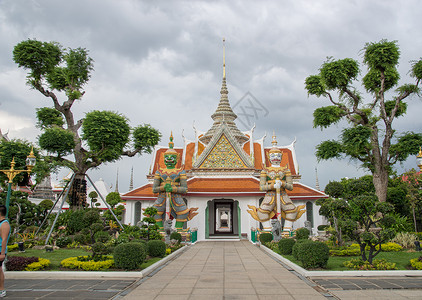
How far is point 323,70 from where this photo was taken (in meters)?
15.5

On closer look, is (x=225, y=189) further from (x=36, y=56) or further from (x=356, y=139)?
(x=36, y=56)

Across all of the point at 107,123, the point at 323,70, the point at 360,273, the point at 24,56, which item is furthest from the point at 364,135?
the point at 24,56

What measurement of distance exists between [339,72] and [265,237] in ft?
27.9

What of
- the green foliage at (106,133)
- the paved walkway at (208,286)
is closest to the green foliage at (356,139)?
the paved walkway at (208,286)

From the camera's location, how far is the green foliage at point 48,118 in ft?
53.8

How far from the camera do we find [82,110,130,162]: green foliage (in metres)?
14.8

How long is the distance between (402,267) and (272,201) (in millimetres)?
7293

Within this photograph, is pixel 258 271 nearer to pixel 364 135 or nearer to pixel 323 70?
pixel 364 135

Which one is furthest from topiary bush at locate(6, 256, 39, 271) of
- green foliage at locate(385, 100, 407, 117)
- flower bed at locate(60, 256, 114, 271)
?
green foliage at locate(385, 100, 407, 117)

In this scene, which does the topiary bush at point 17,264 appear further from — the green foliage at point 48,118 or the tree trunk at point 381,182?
the tree trunk at point 381,182

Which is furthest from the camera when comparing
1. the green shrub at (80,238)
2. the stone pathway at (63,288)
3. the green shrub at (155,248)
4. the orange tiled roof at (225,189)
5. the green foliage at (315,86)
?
the orange tiled roof at (225,189)

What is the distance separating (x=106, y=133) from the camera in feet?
48.8

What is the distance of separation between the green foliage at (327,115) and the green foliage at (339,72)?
127 centimetres

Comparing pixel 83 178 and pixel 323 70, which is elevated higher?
pixel 323 70
